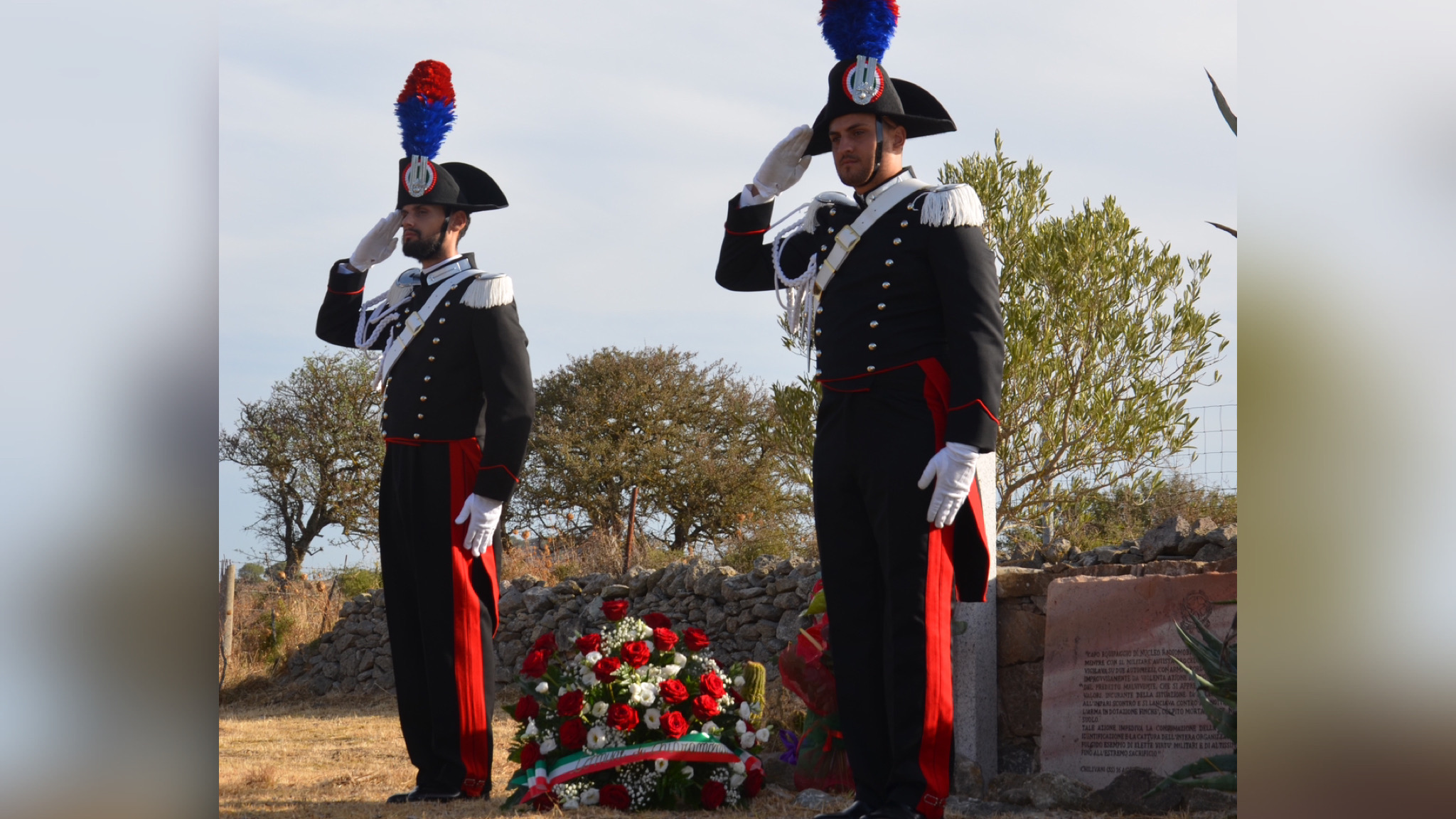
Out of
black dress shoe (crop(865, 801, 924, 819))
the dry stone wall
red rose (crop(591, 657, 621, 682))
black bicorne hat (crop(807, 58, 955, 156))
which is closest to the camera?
black dress shoe (crop(865, 801, 924, 819))

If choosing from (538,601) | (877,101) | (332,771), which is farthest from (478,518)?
(538,601)

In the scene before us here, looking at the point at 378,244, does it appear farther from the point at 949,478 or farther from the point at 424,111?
the point at 949,478

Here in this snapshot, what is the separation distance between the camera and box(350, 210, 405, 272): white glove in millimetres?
4406

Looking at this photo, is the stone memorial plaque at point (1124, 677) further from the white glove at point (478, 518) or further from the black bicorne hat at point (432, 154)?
the black bicorne hat at point (432, 154)

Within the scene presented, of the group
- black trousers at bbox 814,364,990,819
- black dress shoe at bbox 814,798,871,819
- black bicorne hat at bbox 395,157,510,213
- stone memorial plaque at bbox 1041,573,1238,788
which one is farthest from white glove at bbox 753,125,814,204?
stone memorial plaque at bbox 1041,573,1238,788

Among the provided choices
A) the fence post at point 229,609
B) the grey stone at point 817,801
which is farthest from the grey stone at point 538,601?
the grey stone at point 817,801

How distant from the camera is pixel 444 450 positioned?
→ 13.3ft

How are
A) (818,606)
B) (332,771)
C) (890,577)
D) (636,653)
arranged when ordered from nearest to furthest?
(890,577)
(636,653)
(818,606)
(332,771)

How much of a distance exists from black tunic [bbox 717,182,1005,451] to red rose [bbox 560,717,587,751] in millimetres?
1422

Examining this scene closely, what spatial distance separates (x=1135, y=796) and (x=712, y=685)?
138cm

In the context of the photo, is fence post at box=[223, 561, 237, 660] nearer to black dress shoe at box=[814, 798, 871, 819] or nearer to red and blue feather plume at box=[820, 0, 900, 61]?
black dress shoe at box=[814, 798, 871, 819]
